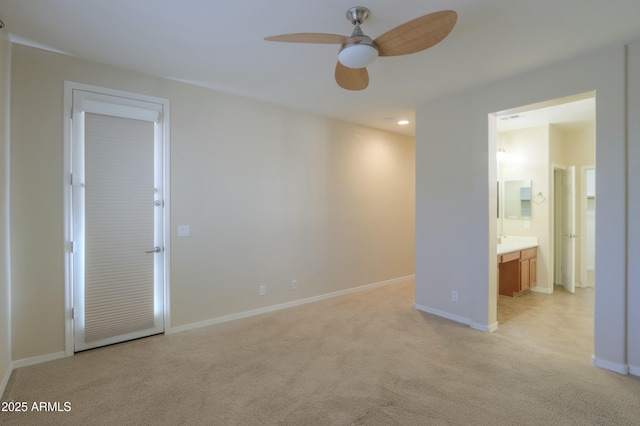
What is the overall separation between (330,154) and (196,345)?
9.94ft

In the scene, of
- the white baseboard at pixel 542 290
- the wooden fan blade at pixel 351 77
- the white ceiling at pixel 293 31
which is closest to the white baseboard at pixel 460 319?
the white baseboard at pixel 542 290

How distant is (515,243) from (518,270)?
0.58 metres

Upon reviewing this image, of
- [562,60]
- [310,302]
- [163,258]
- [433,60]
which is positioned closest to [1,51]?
[163,258]

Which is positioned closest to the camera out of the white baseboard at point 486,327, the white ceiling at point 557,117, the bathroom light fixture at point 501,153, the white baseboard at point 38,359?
the white baseboard at point 38,359

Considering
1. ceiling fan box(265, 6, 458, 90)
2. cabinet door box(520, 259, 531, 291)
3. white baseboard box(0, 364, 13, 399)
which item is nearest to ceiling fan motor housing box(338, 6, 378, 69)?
ceiling fan box(265, 6, 458, 90)

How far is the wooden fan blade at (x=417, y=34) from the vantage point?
1.78 metres

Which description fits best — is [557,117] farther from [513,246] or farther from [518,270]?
[518,270]

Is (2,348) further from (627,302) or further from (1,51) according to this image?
(627,302)

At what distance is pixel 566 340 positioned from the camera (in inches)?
128

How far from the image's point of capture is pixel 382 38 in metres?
2.02

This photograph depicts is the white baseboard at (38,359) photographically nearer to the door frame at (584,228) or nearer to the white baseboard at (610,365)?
the white baseboard at (610,365)

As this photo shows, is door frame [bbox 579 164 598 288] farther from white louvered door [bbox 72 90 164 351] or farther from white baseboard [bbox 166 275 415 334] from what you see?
white louvered door [bbox 72 90 164 351]

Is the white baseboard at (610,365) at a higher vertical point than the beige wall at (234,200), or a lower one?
lower

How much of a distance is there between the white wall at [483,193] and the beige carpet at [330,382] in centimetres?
47
